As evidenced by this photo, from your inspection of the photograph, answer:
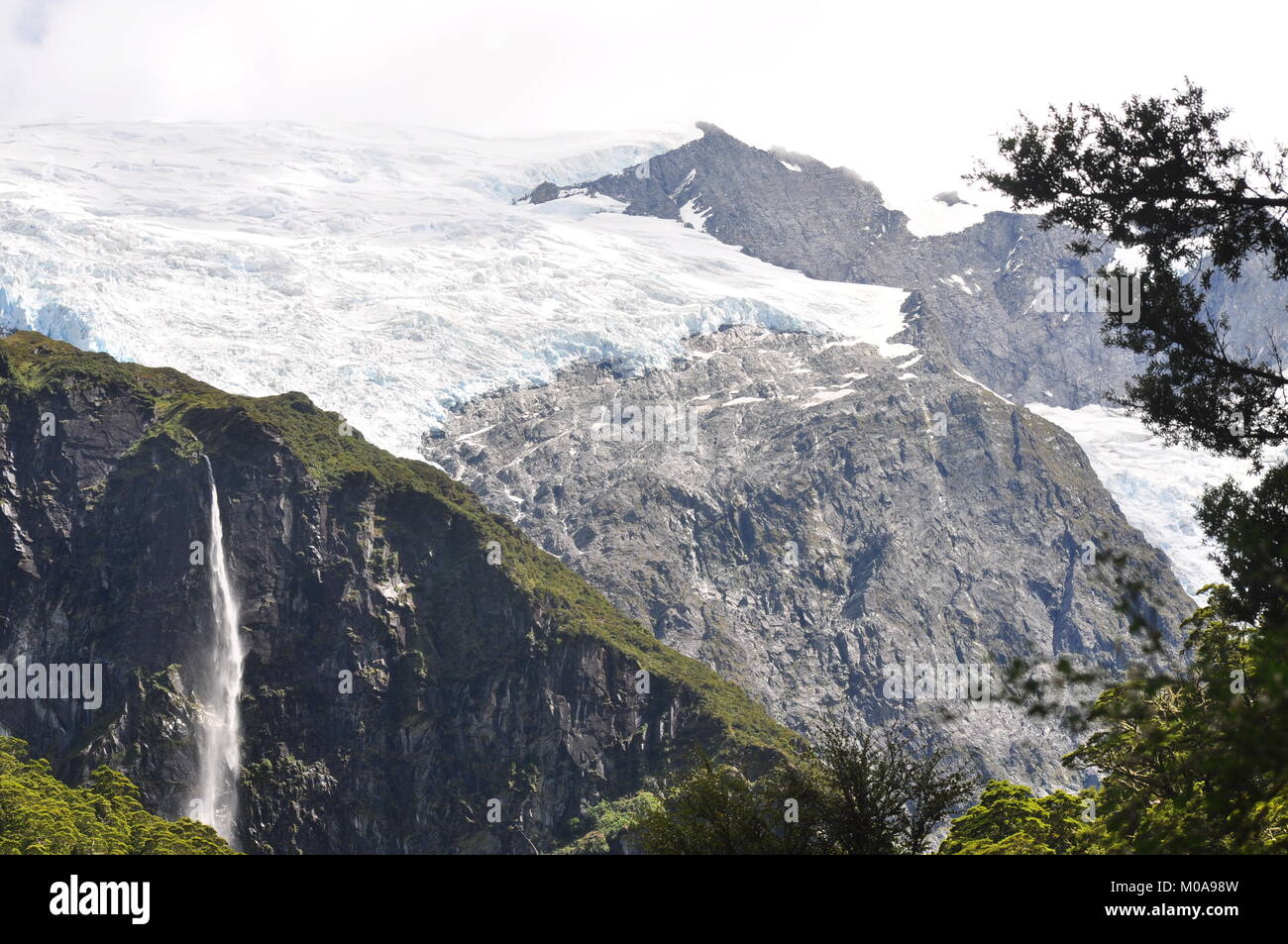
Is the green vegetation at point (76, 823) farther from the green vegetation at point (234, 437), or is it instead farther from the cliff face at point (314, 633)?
the green vegetation at point (234, 437)

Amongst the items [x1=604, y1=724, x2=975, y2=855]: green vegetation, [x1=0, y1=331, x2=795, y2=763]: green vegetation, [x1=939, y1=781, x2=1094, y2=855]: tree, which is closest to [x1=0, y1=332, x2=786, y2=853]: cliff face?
[x1=0, y1=331, x2=795, y2=763]: green vegetation

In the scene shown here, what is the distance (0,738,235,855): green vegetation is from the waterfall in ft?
190

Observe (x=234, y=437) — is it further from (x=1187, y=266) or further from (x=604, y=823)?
(x=1187, y=266)

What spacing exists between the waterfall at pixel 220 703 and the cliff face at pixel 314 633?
146 centimetres

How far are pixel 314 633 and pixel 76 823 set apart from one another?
113317 mm

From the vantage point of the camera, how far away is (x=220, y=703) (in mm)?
168500

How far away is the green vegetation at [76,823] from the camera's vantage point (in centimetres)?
6462

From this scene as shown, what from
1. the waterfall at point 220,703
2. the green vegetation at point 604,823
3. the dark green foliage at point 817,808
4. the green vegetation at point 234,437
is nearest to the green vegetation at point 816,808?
the dark green foliage at point 817,808

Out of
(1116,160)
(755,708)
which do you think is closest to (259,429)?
(755,708)

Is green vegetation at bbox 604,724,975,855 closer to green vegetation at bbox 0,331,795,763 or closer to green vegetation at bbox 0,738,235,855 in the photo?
green vegetation at bbox 0,738,235,855

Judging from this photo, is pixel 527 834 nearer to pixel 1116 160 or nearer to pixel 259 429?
pixel 259 429

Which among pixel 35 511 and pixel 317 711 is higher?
pixel 35 511
